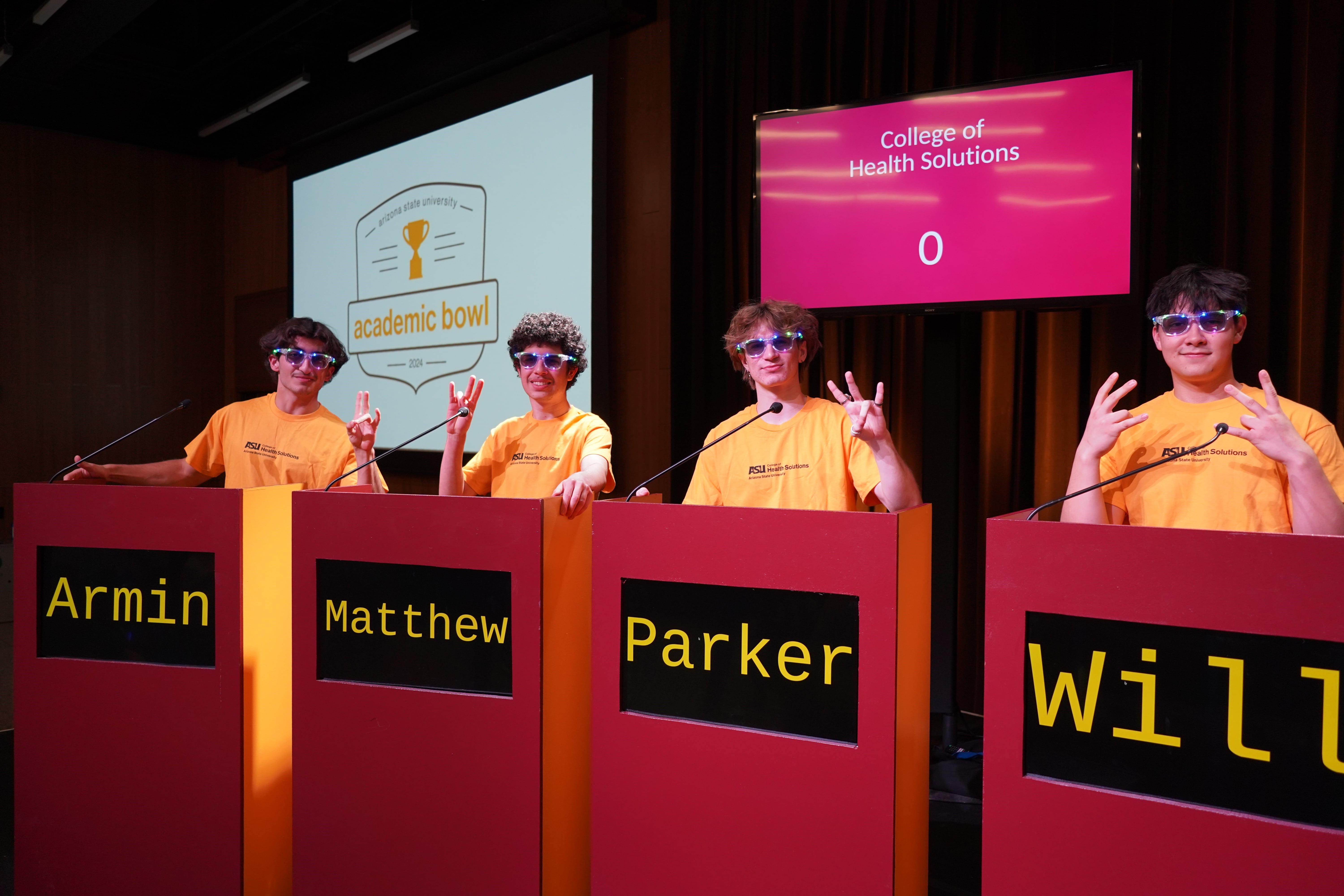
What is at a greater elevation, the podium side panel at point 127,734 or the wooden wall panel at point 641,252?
the wooden wall panel at point 641,252

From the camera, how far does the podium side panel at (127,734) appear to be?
1.73 m

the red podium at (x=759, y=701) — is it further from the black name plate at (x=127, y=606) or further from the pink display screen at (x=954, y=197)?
the pink display screen at (x=954, y=197)

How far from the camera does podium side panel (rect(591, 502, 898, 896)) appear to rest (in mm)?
1294

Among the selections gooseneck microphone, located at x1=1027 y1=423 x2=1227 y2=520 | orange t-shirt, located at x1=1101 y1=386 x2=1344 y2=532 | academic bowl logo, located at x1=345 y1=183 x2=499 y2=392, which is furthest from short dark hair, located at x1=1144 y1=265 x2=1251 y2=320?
academic bowl logo, located at x1=345 y1=183 x2=499 y2=392

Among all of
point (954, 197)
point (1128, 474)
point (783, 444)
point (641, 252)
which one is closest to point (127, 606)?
point (783, 444)

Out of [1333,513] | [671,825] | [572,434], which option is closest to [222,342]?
[572,434]

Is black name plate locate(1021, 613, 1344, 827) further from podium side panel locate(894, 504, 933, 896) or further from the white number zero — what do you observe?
the white number zero

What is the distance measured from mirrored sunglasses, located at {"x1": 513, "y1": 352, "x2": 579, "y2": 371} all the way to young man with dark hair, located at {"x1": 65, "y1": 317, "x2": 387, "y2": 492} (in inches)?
21.3

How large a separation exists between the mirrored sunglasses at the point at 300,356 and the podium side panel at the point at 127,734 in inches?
30.5

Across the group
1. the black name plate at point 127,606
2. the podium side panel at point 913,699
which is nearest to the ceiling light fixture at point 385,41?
the black name plate at point 127,606

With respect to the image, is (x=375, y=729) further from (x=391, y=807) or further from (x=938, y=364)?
(x=938, y=364)

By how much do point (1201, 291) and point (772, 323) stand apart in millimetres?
878

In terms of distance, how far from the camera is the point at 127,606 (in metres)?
1.80

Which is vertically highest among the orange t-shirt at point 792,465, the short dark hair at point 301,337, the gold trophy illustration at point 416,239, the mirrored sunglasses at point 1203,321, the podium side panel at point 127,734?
the gold trophy illustration at point 416,239
